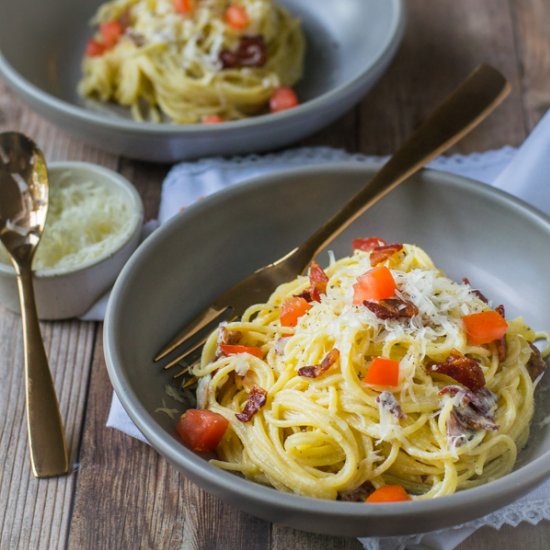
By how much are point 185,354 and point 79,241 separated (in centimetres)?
102

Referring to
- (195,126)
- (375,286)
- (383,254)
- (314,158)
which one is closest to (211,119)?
(195,126)

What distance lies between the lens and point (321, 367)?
10.5 feet

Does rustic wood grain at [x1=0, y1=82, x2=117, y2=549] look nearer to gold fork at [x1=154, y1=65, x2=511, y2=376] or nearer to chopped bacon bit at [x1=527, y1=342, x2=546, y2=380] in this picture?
gold fork at [x1=154, y1=65, x2=511, y2=376]

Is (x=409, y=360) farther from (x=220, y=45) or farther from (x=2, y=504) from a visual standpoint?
(x=220, y=45)

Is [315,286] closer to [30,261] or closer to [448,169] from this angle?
[30,261]

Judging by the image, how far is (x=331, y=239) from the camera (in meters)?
3.89

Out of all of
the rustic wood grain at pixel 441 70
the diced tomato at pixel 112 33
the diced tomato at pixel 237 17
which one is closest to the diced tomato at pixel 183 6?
the diced tomato at pixel 237 17

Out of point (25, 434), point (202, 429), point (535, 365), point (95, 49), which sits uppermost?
point (535, 365)

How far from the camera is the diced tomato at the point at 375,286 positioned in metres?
3.27

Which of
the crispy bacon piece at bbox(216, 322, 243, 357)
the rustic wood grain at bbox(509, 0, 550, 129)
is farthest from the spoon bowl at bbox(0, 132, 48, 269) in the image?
the rustic wood grain at bbox(509, 0, 550, 129)

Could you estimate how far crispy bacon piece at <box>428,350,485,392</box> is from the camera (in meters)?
3.16

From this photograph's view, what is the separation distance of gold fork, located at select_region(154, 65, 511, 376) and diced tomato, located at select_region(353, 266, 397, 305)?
0.57 metres

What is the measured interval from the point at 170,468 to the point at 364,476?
0.88 metres

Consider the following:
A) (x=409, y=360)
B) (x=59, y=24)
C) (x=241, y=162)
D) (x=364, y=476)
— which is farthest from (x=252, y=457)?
(x=59, y=24)
